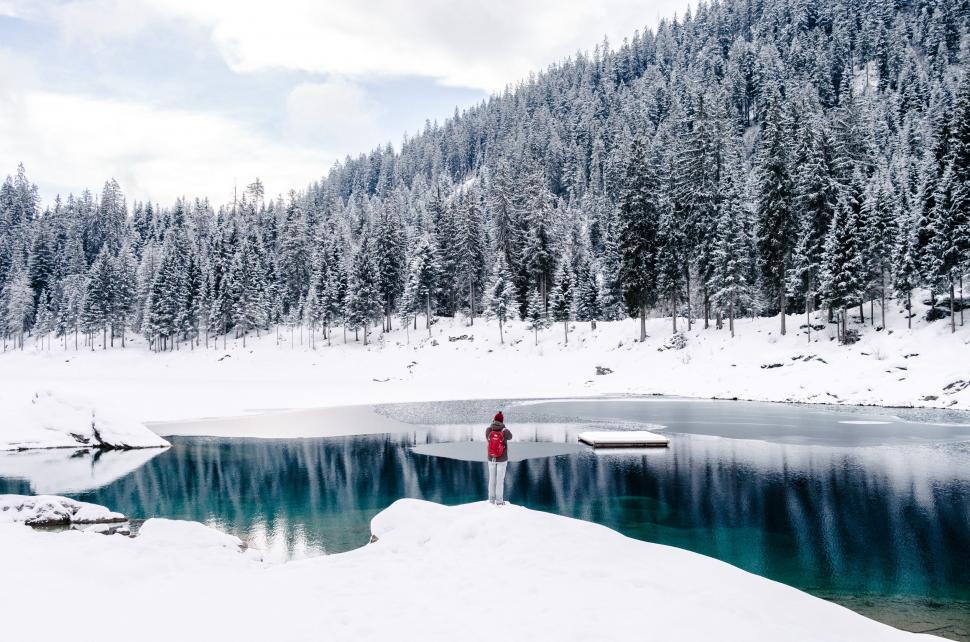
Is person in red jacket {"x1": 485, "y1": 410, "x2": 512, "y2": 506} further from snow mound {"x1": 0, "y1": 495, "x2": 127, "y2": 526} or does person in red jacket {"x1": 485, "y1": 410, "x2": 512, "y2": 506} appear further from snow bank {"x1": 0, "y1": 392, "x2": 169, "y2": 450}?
snow bank {"x1": 0, "y1": 392, "x2": 169, "y2": 450}

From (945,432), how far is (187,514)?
33.9 m

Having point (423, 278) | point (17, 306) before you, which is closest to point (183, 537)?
point (423, 278)

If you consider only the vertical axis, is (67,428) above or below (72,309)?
below

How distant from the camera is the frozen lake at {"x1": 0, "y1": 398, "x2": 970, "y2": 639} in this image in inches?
523

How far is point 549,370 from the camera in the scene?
61.7 m

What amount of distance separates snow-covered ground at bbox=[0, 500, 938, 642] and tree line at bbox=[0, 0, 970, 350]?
151ft

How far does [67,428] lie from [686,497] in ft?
103

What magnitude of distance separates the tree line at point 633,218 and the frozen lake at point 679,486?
21.4 metres

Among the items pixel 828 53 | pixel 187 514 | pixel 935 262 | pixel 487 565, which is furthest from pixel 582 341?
pixel 828 53

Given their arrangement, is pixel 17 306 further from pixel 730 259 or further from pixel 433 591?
pixel 433 591

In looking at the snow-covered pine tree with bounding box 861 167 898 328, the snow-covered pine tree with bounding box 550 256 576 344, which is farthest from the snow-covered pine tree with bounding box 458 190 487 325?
the snow-covered pine tree with bounding box 861 167 898 328

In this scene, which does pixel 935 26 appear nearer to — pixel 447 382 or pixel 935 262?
pixel 935 262

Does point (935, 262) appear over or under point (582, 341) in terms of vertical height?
over

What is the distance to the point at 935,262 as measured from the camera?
147ft
